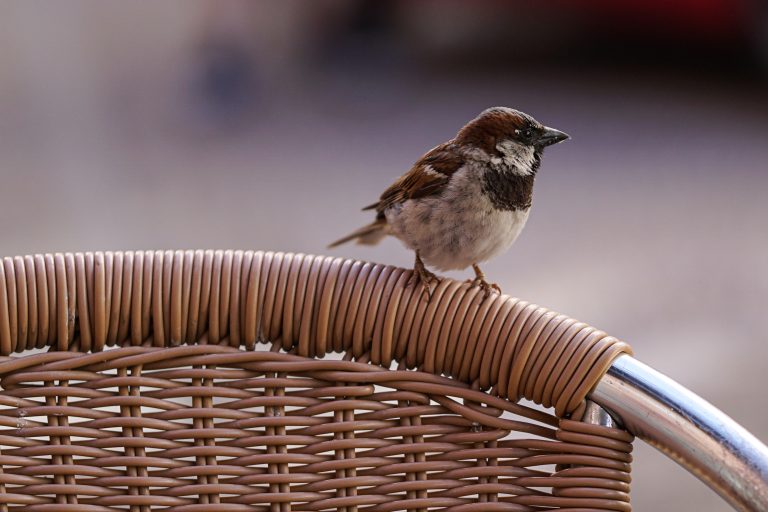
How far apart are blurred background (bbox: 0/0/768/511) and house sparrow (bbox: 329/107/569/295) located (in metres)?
1.39

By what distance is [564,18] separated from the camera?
6898mm

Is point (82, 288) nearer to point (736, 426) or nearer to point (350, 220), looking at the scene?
point (736, 426)

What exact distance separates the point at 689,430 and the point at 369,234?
98 centimetres

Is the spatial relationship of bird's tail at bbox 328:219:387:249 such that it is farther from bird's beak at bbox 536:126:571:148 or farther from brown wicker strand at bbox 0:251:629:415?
brown wicker strand at bbox 0:251:629:415

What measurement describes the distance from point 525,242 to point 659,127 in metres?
2.19

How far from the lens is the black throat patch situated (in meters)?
1.41

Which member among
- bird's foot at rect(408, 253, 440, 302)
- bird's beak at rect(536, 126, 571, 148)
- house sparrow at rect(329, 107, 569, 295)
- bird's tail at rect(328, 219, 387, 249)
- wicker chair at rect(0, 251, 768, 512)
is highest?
bird's beak at rect(536, 126, 571, 148)

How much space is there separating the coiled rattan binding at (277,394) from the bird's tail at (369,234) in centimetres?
76

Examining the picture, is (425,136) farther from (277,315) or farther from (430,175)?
(277,315)

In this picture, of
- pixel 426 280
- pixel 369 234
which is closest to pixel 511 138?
pixel 369 234

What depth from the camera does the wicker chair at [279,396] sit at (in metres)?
0.86

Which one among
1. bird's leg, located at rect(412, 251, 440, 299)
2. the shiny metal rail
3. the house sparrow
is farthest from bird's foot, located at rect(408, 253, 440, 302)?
the house sparrow

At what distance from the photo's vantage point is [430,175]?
4.74ft

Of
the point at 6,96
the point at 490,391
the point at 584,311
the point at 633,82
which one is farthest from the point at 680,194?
the point at 490,391
